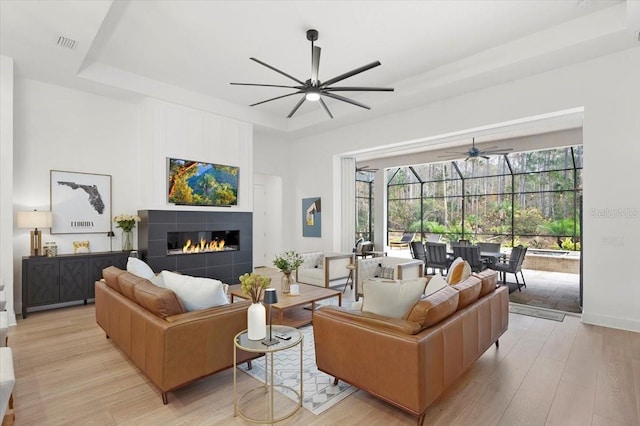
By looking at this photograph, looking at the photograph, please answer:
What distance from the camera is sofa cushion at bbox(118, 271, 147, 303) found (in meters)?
3.07

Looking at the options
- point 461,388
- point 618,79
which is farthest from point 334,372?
point 618,79

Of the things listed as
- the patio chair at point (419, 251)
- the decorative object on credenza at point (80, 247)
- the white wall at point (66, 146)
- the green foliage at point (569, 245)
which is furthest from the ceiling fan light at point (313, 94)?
the green foliage at point (569, 245)

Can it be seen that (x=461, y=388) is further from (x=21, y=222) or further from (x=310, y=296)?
(x=21, y=222)

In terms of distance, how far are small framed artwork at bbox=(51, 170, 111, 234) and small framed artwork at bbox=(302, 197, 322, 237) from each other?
14.8ft

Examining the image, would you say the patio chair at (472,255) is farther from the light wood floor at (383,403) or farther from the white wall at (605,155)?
the light wood floor at (383,403)

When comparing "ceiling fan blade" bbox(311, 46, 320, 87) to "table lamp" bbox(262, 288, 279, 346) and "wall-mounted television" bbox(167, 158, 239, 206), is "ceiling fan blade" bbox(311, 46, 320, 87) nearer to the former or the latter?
"table lamp" bbox(262, 288, 279, 346)

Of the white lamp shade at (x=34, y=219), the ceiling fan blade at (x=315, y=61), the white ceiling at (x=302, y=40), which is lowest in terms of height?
the white lamp shade at (x=34, y=219)

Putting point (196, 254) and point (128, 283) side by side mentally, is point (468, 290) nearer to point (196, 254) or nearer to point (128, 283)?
point (128, 283)

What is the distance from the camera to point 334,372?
→ 2.72 metres

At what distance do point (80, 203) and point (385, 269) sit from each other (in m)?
5.42

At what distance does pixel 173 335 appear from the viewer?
8.11 feet

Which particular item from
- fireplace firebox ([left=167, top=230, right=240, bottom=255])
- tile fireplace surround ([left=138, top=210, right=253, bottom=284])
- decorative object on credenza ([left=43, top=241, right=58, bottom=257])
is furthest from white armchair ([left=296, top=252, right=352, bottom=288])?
decorative object on credenza ([left=43, top=241, right=58, bottom=257])

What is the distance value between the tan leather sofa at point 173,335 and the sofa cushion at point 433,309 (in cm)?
146

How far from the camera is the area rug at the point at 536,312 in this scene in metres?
4.86
